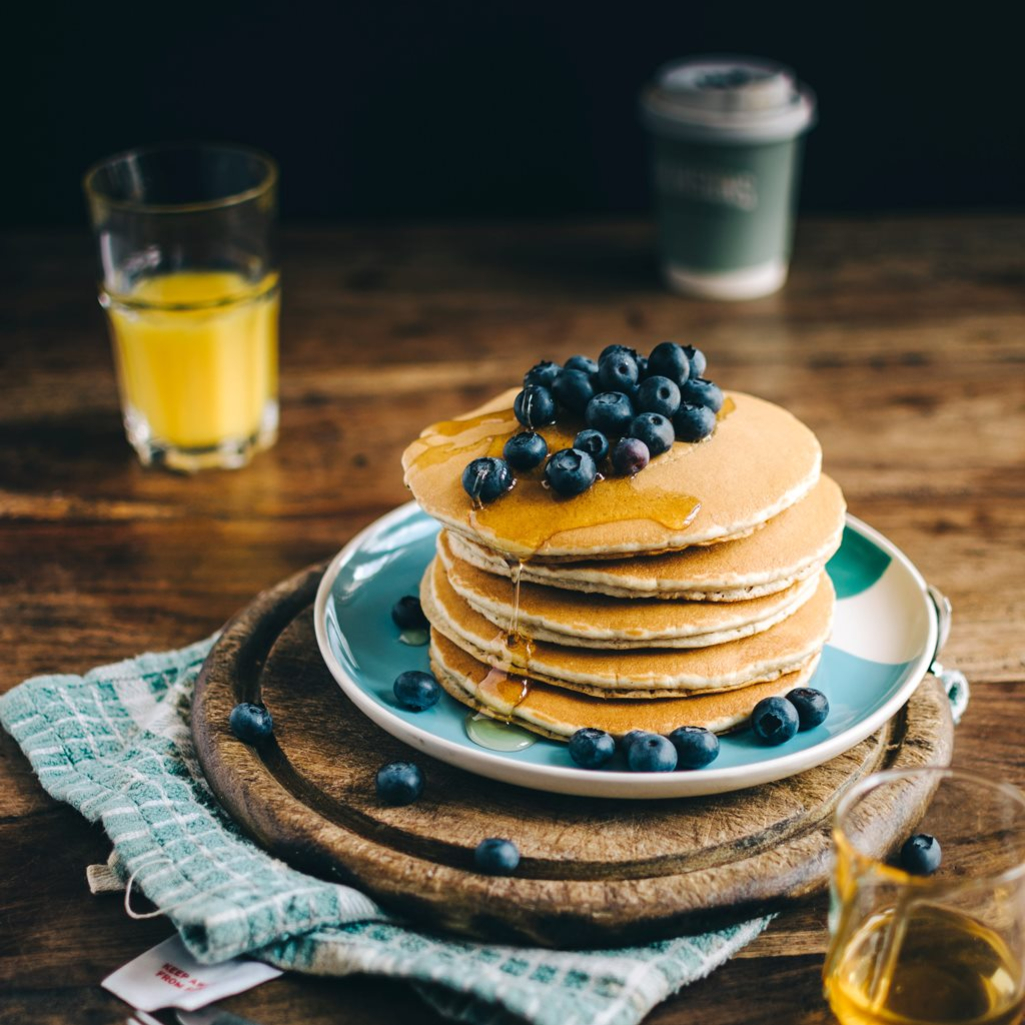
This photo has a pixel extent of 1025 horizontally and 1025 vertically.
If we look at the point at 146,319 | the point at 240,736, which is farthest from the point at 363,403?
the point at 240,736

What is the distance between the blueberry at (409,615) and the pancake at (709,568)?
19 cm

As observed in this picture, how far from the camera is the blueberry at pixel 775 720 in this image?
136 cm

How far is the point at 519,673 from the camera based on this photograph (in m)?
1.41

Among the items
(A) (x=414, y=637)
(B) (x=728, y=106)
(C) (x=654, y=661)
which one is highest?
(B) (x=728, y=106)

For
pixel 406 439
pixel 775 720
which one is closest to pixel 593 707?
pixel 775 720

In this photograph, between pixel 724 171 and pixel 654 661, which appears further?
pixel 724 171

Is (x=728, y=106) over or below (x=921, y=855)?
over

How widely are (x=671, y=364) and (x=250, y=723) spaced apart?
2.07 feet

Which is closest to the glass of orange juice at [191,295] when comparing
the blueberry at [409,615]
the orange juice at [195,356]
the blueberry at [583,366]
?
the orange juice at [195,356]

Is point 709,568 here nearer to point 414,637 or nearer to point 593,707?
point 593,707

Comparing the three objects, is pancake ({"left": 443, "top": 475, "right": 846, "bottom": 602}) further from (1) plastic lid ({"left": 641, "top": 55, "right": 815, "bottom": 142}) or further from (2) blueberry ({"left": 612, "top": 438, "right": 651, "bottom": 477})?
(1) plastic lid ({"left": 641, "top": 55, "right": 815, "bottom": 142})

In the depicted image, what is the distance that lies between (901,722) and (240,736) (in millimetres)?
759

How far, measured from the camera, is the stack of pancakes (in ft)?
4.44

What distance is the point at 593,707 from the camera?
4.54 ft
